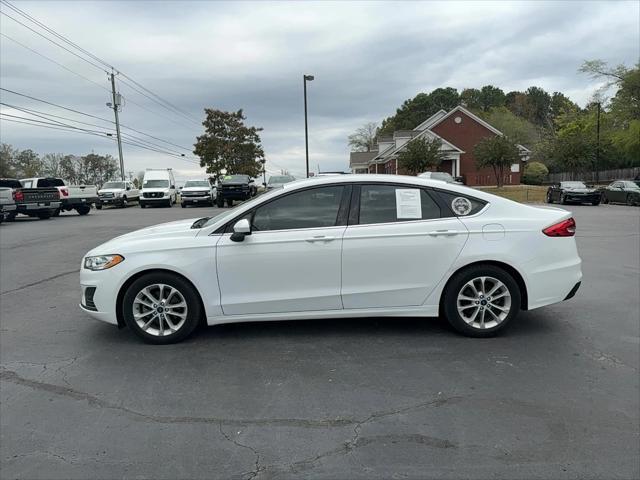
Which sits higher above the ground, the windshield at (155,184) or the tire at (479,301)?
the windshield at (155,184)

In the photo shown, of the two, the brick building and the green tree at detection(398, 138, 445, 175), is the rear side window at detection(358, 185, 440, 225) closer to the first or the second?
the green tree at detection(398, 138, 445, 175)

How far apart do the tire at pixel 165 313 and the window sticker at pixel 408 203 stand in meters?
2.13

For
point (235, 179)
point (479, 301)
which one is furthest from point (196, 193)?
point (479, 301)

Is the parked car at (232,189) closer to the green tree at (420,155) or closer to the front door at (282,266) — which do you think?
the green tree at (420,155)

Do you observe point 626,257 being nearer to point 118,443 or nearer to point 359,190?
point 359,190

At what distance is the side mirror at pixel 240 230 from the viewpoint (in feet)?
14.7

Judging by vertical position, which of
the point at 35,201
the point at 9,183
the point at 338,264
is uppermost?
the point at 9,183

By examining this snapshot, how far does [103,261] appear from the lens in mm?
4680

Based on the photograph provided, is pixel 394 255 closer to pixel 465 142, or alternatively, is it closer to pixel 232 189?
pixel 232 189

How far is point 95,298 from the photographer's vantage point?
4699 mm

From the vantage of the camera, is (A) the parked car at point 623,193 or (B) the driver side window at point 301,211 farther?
(A) the parked car at point 623,193

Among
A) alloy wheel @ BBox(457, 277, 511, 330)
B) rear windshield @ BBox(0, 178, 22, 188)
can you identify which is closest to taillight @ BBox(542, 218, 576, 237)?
alloy wheel @ BBox(457, 277, 511, 330)

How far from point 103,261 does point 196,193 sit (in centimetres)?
2663

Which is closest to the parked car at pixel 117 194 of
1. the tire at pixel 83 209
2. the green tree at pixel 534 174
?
the tire at pixel 83 209
